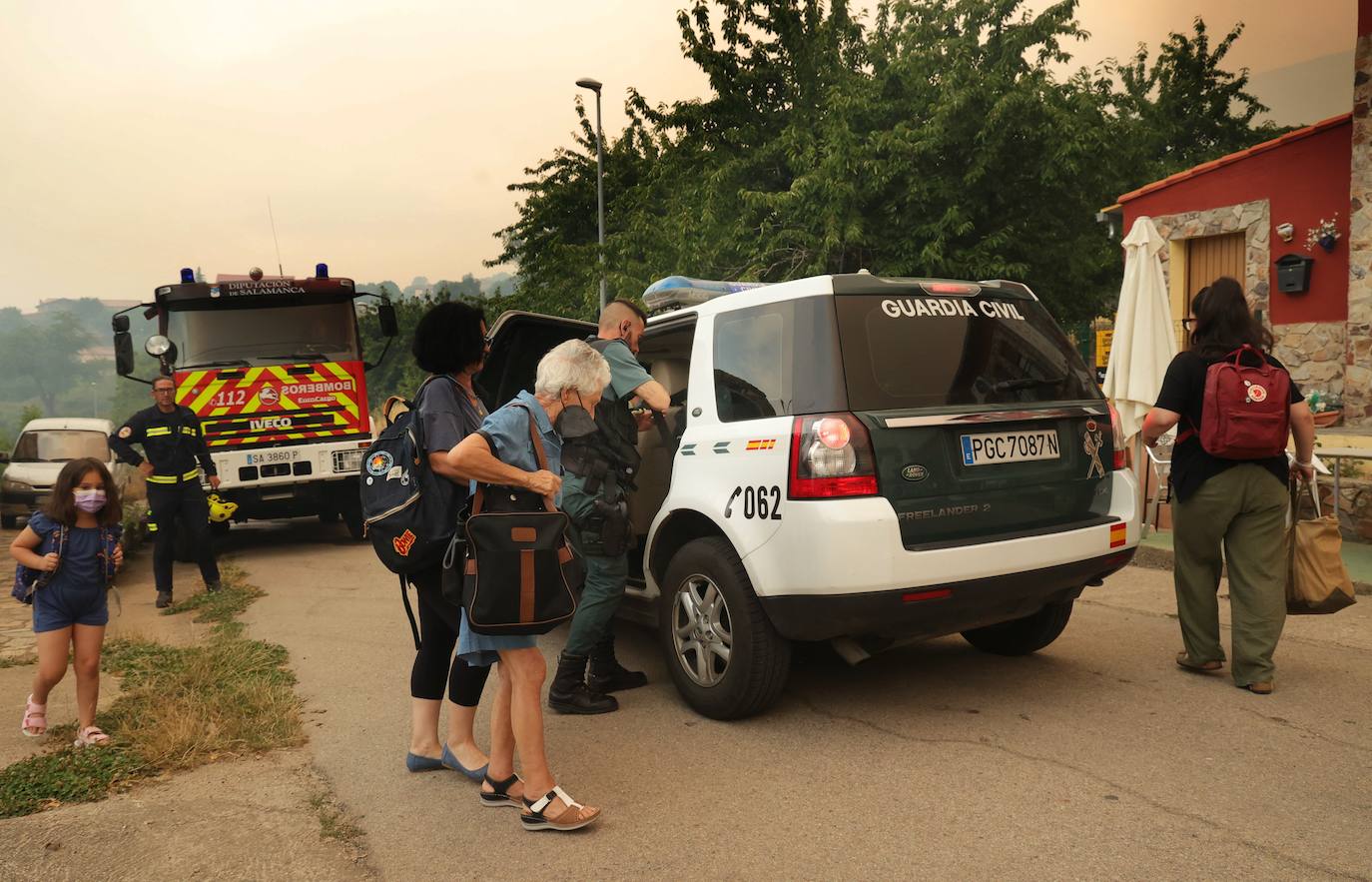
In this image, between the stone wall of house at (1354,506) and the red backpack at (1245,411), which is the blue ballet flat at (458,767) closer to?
the red backpack at (1245,411)

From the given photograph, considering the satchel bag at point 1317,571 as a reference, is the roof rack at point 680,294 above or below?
above

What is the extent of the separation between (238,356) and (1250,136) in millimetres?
31989

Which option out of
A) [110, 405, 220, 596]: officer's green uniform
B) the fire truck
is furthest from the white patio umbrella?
[110, 405, 220, 596]: officer's green uniform

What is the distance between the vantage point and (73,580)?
14.6 ft

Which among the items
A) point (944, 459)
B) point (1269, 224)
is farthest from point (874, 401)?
point (1269, 224)

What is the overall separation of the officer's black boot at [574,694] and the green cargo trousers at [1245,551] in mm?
2744

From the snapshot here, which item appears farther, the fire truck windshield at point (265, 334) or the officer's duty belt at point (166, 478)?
the fire truck windshield at point (265, 334)

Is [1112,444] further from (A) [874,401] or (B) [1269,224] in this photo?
(B) [1269,224]

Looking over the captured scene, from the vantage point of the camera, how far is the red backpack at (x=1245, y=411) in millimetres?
4402

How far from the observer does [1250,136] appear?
1261 inches

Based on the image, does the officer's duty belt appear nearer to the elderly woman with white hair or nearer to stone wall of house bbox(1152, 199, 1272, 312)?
the elderly woman with white hair

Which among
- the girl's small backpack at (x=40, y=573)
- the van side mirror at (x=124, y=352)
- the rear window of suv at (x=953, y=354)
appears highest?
the van side mirror at (x=124, y=352)

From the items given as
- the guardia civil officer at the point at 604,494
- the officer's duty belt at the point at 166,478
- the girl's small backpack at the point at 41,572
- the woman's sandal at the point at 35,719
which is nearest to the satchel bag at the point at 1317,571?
the guardia civil officer at the point at 604,494

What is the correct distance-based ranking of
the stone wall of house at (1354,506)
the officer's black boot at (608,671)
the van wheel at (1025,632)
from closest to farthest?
the officer's black boot at (608,671)
the van wheel at (1025,632)
the stone wall of house at (1354,506)
